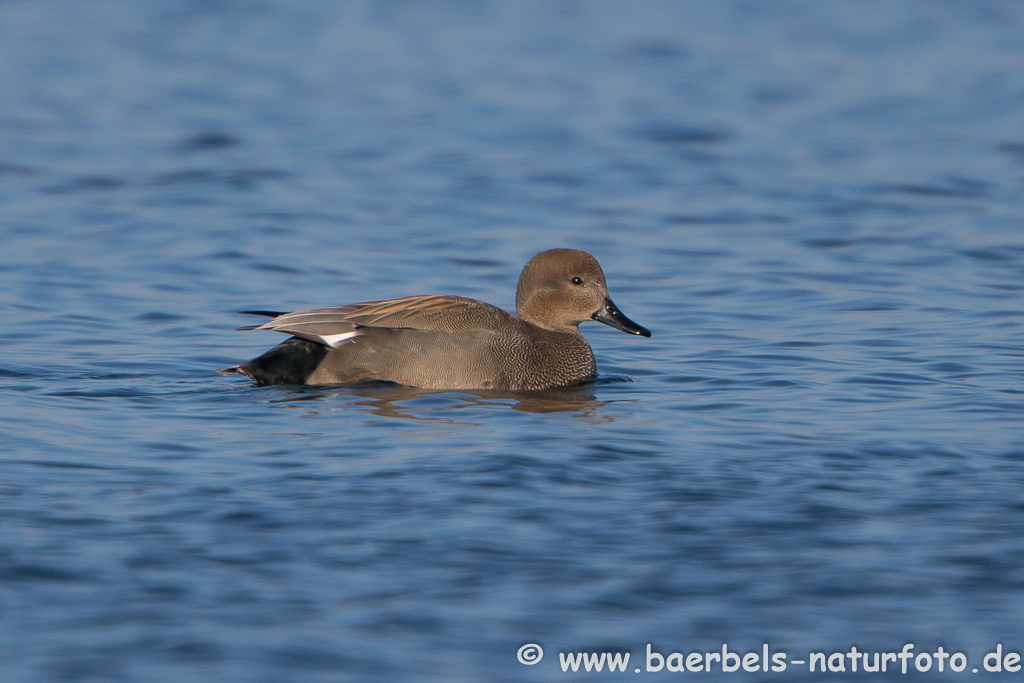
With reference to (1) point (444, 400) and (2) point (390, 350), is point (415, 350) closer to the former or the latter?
(2) point (390, 350)

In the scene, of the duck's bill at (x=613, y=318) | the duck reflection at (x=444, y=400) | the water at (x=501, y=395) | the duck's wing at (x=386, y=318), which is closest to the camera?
the water at (x=501, y=395)

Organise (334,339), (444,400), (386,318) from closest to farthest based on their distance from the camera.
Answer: (444,400)
(334,339)
(386,318)

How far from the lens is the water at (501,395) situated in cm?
516

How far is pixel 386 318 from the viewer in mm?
8617

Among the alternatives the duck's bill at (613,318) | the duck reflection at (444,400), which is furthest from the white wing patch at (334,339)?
the duck's bill at (613,318)

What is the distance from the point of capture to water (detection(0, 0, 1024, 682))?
516 centimetres

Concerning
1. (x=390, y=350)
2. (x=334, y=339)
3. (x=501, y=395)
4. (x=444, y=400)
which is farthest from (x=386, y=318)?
(x=501, y=395)

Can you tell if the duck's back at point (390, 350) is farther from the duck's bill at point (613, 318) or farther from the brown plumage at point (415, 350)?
the duck's bill at point (613, 318)

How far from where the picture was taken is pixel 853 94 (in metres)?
19.2

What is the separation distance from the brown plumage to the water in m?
0.14

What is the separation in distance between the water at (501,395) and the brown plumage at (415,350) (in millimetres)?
143

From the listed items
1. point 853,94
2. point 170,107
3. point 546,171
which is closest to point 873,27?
point 853,94

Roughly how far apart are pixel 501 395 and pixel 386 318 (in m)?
0.81

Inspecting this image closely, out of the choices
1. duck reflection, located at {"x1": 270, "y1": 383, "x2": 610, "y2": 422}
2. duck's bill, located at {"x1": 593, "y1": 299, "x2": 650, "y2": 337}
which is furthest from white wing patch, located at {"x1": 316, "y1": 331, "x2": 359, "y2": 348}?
duck's bill, located at {"x1": 593, "y1": 299, "x2": 650, "y2": 337}
